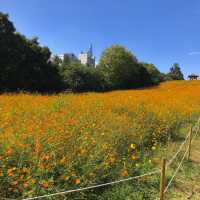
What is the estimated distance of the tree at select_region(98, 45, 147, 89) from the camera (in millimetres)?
46516

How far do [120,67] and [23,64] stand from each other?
24102 millimetres

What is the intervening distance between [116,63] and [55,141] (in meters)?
44.7

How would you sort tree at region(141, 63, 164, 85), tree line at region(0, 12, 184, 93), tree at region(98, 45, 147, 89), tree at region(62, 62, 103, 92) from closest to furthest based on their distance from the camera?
1. tree line at region(0, 12, 184, 93)
2. tree at region(62, 62, 103, 92)
3. tree at region(98, 45, 147, 89)
4. tree at region(141, 63, 164, 85)

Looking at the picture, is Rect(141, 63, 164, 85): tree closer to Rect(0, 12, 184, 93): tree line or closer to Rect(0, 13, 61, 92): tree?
Rect(0, 12, 184, 93): tree line

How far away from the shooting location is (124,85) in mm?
46969

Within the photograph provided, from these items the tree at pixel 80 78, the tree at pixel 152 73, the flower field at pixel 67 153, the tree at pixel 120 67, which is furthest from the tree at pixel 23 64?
the tree at pixel 152 73

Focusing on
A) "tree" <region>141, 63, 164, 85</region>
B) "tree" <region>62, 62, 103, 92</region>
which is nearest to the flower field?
"tree" <region>62, 62, 103, 92</region>

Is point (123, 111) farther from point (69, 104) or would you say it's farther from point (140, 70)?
point (140, 70)

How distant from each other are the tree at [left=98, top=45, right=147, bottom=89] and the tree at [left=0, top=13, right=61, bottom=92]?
16939 mm

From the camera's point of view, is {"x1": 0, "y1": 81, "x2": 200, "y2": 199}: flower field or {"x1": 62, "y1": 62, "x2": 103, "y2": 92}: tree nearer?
{"x1": 0, "y1": 81, "x2": 200, "y2": 199}: flower field

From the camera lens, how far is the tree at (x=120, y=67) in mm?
46516

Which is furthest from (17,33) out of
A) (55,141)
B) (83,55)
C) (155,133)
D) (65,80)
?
(83,55)

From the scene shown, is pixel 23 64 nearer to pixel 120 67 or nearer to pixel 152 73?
pixel 120 67

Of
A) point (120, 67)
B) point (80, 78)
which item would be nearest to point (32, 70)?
point (80, 78)
